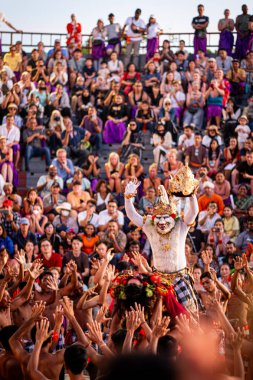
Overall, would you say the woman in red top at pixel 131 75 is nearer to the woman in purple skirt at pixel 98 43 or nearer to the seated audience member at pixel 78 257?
the woman in purple skirt at pixel 98 43

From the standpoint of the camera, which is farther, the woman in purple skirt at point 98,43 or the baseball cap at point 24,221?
the woman in purple skirt at point 98,43

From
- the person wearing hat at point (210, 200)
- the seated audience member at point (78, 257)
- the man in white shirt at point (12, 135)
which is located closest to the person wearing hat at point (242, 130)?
the person wearing hat at point (210, 200)

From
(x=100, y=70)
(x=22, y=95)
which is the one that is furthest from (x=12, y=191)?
(x=100, y=70)

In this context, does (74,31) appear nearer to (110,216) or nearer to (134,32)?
(134,32)

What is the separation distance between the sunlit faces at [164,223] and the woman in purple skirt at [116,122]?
9.87 metres

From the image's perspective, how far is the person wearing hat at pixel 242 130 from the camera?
→ 19266 mm

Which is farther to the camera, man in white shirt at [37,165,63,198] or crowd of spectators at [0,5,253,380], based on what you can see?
man in white shirt at [37,165,63,198]

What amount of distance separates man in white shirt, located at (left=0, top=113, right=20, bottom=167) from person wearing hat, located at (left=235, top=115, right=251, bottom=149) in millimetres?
4589

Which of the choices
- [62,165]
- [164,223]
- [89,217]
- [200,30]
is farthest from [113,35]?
[164,223]

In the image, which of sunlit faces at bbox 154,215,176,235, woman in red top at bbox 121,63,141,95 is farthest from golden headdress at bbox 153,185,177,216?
woman in red top at bbox 121,63,141,95

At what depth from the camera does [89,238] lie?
53.3ft

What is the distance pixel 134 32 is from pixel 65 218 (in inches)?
336

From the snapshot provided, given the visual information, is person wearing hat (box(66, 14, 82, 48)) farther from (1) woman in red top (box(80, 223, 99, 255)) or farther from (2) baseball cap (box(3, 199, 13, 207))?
(1) woman in red top (box(80, 223, 99, 255))

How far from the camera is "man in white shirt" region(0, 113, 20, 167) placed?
19578mm
